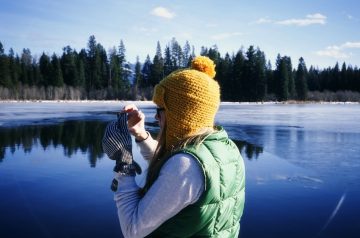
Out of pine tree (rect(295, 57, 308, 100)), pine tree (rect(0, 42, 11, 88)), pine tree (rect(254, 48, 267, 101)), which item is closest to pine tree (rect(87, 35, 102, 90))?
pine tree (rect(0, 42, 11, 88))

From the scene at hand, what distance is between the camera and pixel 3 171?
787cm

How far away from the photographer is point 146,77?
253ft

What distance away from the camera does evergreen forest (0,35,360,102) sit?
6072 cm

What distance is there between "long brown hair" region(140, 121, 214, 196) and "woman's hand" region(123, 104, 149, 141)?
235 millimetres

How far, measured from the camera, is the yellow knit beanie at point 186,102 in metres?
1.73

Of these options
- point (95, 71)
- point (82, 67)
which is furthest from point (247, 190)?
point (95, 71)

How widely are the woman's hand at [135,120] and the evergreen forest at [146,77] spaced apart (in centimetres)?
5523

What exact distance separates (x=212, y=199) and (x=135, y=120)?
69 centimetres

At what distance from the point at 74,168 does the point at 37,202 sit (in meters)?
2.27

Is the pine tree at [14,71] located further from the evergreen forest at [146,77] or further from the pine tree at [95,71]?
the pine tree at [95,71]

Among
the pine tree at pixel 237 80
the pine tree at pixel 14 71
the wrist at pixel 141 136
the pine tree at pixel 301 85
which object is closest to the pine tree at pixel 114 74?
the pine tree at pixel 14 71

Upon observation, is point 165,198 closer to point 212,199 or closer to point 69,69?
point 212,199

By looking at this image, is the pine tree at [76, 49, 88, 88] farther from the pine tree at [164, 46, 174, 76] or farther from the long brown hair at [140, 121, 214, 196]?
the long brown hair at [140, 121, 214, 196]

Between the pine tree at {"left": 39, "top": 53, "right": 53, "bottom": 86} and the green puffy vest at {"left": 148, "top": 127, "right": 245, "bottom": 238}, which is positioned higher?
the pine tree at {"left": 39, "top": 53, "right": 53, "bottom": 86}
